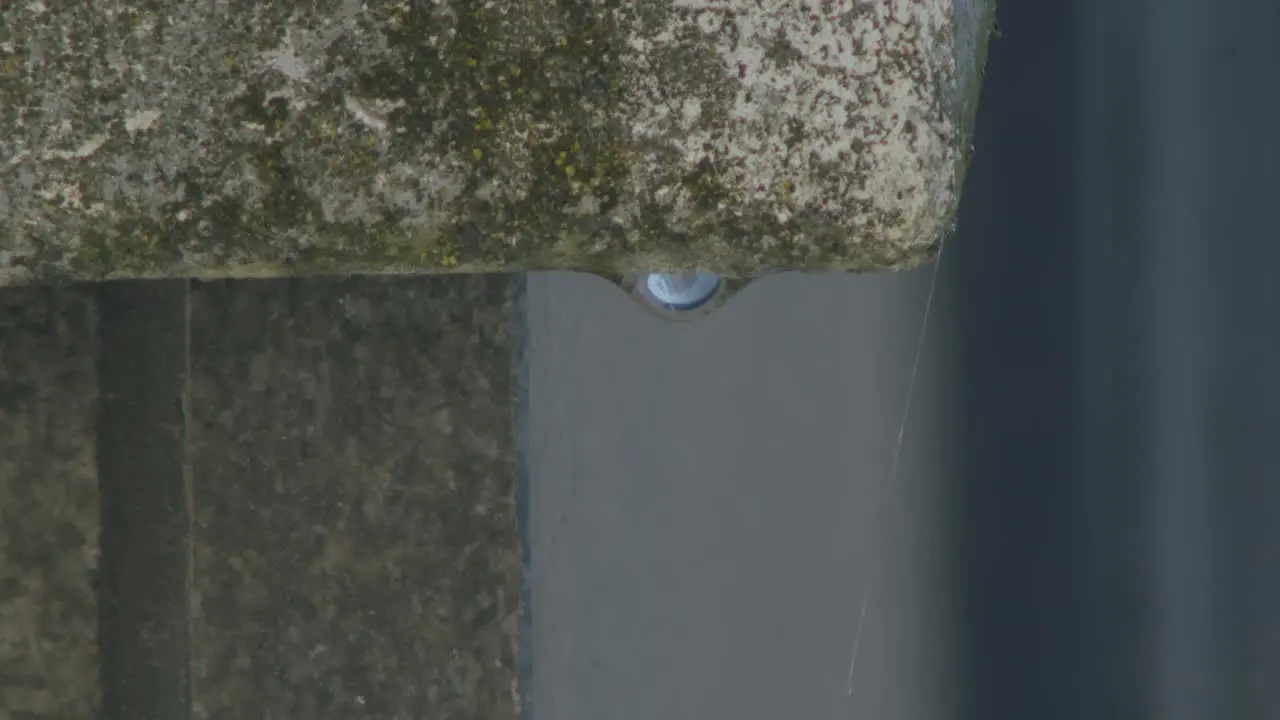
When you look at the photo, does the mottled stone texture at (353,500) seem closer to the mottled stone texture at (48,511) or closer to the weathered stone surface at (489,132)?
the mottled stone texture at (48,511)

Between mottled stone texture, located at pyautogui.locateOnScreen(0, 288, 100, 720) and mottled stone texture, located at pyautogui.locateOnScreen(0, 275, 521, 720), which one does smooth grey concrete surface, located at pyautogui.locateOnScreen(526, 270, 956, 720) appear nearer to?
mottled stone texture, located at pyautogui.locateOnScreen(0, 275, 521, 720)

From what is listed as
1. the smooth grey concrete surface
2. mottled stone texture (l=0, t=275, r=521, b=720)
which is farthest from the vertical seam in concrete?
the smooth grey concrete surface

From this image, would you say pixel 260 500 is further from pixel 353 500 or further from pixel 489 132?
pixel 489 132

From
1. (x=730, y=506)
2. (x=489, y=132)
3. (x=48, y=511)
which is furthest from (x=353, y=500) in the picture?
(x=730, y=506)

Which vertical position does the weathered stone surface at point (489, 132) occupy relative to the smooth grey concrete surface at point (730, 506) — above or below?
above

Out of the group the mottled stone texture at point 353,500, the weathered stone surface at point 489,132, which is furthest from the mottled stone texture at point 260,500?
the weathered stone surface at point 489,132

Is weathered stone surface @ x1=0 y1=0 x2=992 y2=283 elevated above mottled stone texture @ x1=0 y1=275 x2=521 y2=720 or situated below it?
above

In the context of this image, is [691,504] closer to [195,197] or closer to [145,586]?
[145,586]
